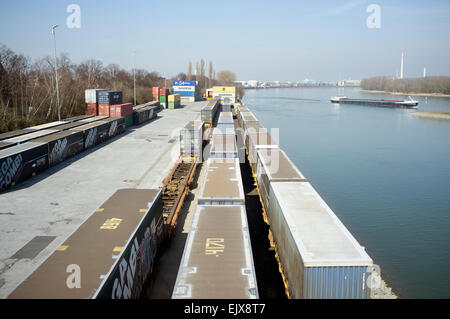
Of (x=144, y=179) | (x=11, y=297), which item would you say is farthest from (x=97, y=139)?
(x=11, y=297)

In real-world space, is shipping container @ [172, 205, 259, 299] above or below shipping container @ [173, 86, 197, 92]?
below

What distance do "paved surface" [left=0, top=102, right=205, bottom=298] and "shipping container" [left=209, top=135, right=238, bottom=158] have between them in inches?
195

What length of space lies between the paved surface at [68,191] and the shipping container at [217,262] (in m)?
4.47

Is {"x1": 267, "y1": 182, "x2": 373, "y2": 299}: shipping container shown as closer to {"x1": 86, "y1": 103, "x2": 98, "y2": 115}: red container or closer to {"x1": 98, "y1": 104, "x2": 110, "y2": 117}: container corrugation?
{"x1": 98, "y1": 104, "x2": 110, "y2": 117}: container corrugation

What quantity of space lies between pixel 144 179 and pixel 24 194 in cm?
832

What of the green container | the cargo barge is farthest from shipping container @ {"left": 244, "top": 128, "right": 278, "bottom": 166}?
the cargo barge

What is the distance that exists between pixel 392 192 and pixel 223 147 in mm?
16415

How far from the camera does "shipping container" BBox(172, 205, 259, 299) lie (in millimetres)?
9445

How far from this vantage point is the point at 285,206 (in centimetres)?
1419

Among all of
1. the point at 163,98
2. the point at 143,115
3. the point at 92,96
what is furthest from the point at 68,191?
the point at 163,98

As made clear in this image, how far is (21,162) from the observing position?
83.3 feet

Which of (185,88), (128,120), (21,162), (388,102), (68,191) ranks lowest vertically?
(68,191)

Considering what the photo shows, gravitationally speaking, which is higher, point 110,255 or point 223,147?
point 223,147

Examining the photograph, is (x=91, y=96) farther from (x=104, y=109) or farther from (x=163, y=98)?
(x=163, y=98)
